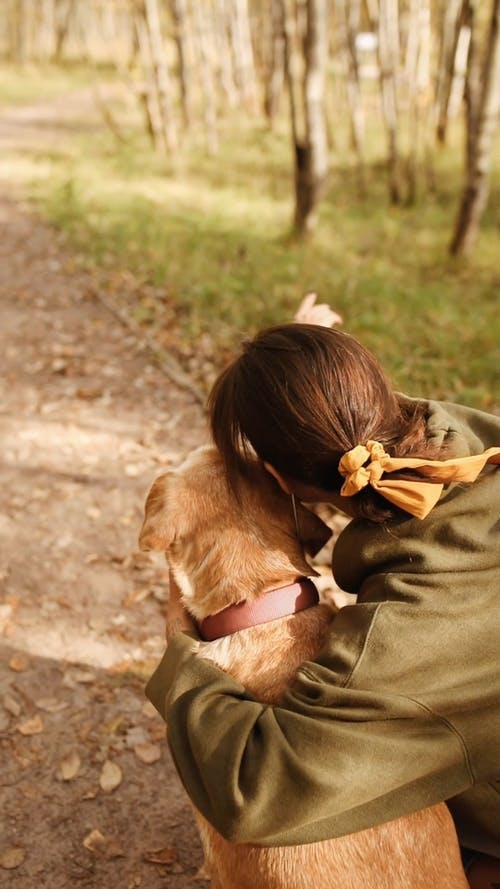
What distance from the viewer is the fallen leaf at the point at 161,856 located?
317 centimetres

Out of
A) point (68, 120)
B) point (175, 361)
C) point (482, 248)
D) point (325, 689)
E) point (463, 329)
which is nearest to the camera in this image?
point (325, 689)

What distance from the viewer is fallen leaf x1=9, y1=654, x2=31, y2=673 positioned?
398 centimetres

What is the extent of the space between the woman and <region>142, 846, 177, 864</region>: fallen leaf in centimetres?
142

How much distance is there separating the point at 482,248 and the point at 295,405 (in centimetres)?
917

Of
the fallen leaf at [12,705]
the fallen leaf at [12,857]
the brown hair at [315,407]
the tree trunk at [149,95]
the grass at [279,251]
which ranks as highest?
the brown hair at [315,407]

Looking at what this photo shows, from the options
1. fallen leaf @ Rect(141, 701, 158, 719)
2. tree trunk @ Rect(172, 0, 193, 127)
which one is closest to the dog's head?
fallen leaf @ Rect(141, 701, 158, 719)

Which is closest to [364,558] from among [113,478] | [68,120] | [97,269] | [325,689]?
[325,689]

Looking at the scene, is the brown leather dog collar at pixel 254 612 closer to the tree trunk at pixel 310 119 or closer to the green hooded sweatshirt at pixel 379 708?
Result: the green hooded sweatshirt at pixel 379 708

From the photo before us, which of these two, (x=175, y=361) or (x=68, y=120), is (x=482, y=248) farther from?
(x=68, y=120)

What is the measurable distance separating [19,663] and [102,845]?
1.12m

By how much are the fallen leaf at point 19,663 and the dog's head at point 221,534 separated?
6.65 feet

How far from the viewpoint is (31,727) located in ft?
12.0

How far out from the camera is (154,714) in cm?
381

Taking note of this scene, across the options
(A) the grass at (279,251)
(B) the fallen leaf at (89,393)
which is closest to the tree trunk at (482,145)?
(A) the grass at (279,251)
